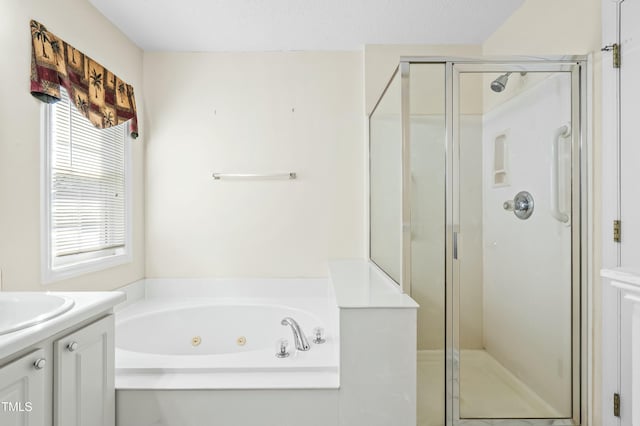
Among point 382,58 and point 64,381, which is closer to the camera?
point 64,381

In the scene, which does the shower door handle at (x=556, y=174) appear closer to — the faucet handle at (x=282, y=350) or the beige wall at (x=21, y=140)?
the faucet handle at (x=282, y=350)

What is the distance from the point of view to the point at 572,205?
162cm

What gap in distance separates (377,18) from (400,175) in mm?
1229

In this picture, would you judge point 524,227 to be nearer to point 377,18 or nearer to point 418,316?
point 418,316

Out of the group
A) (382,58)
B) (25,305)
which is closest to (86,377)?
(25,305)

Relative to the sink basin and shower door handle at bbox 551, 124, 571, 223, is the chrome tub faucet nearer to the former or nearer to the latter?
the sink basin

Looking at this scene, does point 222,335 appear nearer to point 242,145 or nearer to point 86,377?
point 86,377

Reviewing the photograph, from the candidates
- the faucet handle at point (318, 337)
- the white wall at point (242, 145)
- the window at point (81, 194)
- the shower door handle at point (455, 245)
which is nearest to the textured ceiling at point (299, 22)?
the white wall at point (242, 145)

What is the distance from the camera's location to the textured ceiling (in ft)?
6.74

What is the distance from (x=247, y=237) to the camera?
8.69 ft

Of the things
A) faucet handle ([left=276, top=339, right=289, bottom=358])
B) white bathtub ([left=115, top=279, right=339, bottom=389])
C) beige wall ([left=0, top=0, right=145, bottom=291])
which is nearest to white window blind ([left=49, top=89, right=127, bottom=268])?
beige wall ([left=0, top=0, right=145, bottom=291])

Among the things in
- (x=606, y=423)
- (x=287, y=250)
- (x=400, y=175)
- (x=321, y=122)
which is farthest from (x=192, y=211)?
(x=606, y=423)

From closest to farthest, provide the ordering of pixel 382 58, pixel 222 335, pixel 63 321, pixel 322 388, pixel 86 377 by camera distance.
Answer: pixel 63 321, pixel 86 377, pixel 322 388, pixel 222 335, pixel 382 58

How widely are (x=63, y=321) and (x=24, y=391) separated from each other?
0.66 ft
